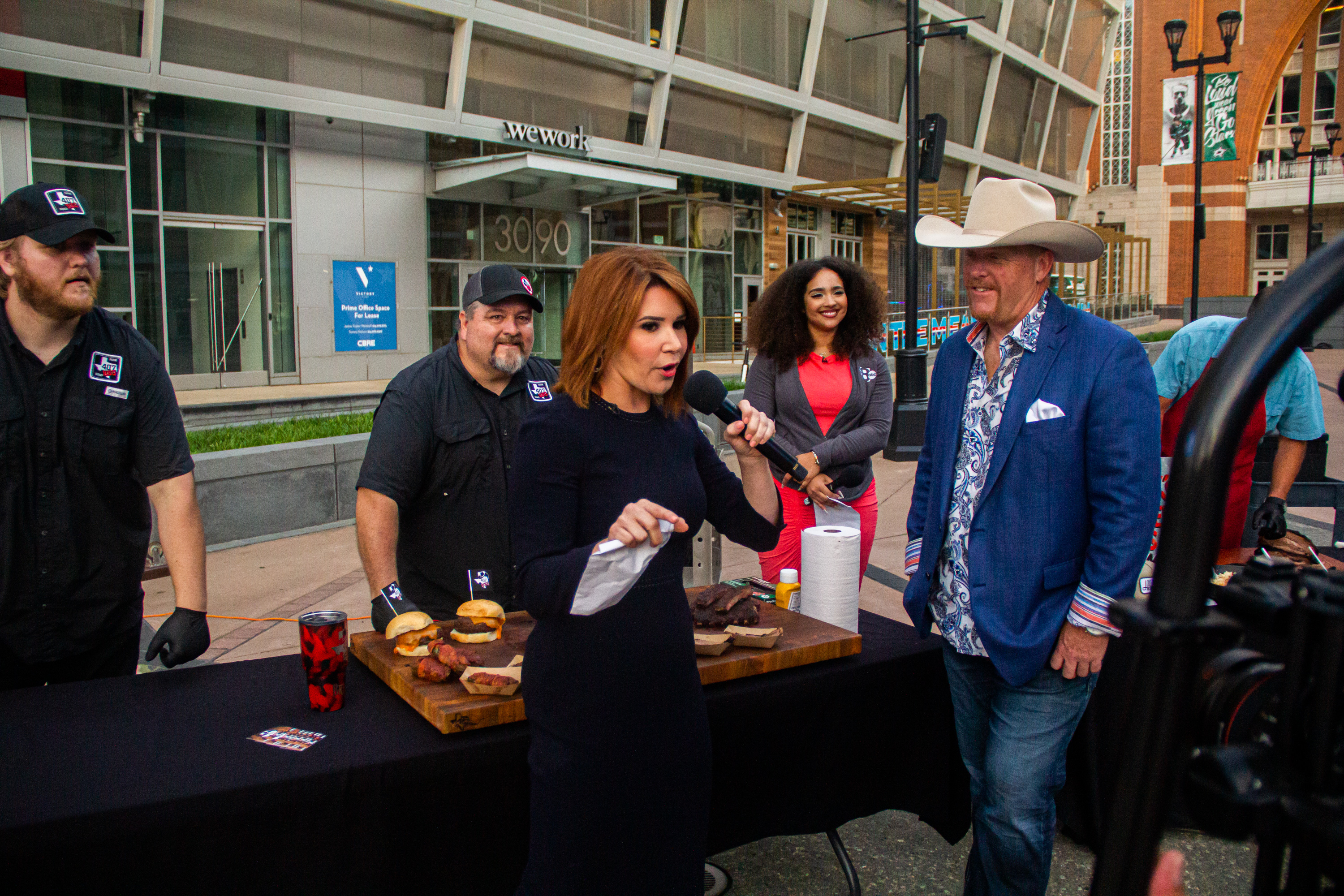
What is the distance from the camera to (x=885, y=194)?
2461 cm

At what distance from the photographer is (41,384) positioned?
272cm

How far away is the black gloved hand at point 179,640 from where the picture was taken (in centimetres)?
260

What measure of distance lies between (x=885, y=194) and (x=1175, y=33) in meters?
7.47

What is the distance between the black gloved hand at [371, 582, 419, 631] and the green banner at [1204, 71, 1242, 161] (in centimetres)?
2310

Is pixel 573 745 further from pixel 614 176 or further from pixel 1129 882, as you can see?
pixel 614 176

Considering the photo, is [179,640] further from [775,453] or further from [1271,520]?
[1271,520]

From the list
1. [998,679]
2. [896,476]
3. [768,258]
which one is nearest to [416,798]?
[998,679]

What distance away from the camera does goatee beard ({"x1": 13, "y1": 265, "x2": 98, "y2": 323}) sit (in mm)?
2676

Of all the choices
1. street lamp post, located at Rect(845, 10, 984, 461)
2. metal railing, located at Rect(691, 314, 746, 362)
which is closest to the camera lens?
street lamp post, located at Rect(845, 10, 984, 461)

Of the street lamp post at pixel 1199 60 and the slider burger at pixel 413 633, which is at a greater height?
the street lamp post at pixel 1199 60

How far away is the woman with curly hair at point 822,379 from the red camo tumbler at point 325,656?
2.21m

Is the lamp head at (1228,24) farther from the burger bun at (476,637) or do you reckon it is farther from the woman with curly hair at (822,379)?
the burger bun at (476,637)

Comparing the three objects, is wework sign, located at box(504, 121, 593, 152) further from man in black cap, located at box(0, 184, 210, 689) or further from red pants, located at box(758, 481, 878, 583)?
man in black cap, located at box(0, 184, 210, 689)

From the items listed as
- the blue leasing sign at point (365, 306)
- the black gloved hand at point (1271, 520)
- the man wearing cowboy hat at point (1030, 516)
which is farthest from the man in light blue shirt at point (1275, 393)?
the blue leasing sign at point (365, 306)
